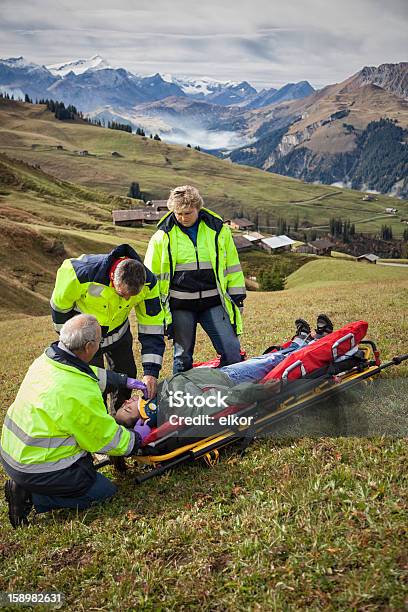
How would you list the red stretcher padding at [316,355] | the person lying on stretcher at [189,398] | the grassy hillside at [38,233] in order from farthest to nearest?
the grassy hillside at [38,233], the red stretcher padding at [316,355], the person lying on stretcher at [189,398]

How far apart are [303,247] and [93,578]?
607 ft

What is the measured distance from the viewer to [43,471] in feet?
23.0

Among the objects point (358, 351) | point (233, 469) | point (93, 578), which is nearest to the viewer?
point (93, 578)

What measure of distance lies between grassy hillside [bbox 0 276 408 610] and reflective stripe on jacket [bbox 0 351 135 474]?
3.16ft

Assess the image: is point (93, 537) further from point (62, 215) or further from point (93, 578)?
point (62, 215)

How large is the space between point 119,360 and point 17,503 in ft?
10.3

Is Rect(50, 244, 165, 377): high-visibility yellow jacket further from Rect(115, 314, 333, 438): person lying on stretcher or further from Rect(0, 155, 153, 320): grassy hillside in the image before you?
Rect(0, 155, 153, 320): grassy hillside

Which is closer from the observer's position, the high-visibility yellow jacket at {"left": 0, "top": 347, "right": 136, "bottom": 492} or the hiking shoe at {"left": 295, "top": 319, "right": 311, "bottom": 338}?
the high-visibility yellow jacket at {"left": 0, "top": 347, "right": 136, "bottom": 492}

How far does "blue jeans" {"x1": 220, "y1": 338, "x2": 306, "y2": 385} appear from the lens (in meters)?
9.32

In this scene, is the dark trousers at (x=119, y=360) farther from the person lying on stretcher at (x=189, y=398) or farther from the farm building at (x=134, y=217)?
the farm building at (x=134, y=217)

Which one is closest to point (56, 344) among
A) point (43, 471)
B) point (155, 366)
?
point (43, 471)

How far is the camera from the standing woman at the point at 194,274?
378 inches

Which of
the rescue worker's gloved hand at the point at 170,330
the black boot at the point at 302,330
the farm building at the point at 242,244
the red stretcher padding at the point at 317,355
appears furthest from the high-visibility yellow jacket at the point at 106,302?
the farm building at the point at 242,244

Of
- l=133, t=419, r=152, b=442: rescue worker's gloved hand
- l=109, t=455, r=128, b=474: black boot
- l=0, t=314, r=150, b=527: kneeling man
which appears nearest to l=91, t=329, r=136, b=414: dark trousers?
l=133, t=419, r=152, b=442: rescue worker's gloved hand
